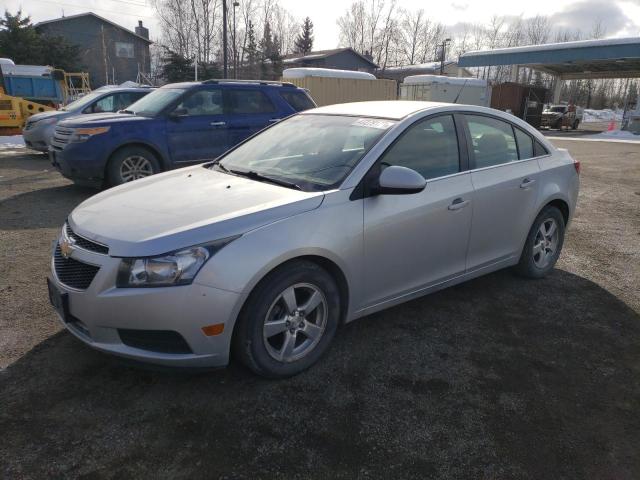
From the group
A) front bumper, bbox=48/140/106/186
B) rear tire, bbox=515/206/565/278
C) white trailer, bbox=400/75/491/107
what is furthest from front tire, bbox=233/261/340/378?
white trailer, bbox=400/75/491/107

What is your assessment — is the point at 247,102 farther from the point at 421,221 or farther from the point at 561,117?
the point at 561,117

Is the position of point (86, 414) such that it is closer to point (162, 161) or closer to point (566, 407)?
point (566, 407)

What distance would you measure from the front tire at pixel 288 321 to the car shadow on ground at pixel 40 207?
14.8 ft

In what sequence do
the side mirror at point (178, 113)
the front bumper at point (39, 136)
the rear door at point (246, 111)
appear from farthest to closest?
the front bumper at point (39, 136)
the rear door at point (246, 111)
the side mirror at point (178, 113)

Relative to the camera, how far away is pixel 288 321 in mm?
2912

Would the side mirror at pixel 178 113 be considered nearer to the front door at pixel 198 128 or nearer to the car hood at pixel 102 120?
the front door at pixel 198 128

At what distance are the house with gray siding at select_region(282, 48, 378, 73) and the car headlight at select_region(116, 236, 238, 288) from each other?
5343cm

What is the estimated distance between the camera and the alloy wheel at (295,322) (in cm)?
285

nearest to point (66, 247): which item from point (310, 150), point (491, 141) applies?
point (310, 150)

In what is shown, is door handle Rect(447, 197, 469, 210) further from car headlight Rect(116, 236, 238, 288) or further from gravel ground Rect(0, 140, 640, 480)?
car headlight Rect(116, 236, 238, 288)

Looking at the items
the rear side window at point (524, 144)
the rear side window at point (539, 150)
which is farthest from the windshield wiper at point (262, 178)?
the rear side window at point (539, 150)

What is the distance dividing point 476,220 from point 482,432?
1742 mm

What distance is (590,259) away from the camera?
542cm

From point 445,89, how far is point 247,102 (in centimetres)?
2064
